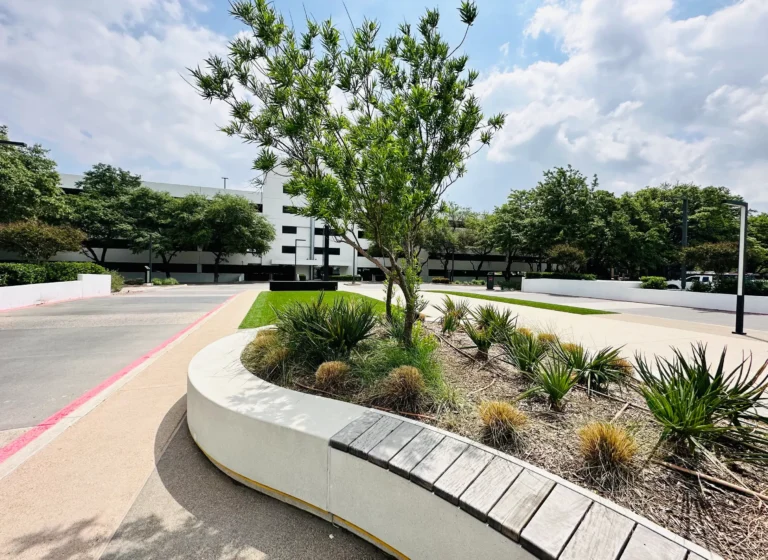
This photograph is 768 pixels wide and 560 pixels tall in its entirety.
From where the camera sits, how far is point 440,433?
108 inches

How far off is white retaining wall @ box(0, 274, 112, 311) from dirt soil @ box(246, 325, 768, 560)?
18075 mm

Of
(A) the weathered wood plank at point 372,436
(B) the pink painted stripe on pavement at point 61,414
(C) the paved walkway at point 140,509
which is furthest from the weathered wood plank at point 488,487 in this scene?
(B) the pink painted stripe on pavement at point 61,414

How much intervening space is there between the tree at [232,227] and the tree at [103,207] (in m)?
8.21

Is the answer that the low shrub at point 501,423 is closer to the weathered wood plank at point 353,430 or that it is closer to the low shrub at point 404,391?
the low shrub at point 404,391

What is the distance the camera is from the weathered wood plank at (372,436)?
250 cm

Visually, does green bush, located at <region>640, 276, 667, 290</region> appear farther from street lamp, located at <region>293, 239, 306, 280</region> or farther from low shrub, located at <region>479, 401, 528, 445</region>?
street lamp, located at <region>293, 239, 306, 280</region>

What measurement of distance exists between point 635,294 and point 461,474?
77.8 feet

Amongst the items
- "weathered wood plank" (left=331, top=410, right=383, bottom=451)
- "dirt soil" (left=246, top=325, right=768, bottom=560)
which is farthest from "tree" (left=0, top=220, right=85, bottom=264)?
"weathered wood plank" (left=331, top=410, right=383, bottom=451)

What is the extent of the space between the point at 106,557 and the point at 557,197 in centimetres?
3702

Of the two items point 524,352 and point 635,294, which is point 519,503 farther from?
point 635,294

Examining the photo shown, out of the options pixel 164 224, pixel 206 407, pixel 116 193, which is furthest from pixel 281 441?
pixel 116 193

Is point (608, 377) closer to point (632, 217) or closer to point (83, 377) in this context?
point (83, 377)

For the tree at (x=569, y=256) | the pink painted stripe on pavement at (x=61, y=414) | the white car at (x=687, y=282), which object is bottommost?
the pink painted stripe on pavement at (x=61, y=414)

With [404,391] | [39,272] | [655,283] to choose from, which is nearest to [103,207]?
[39,272]
